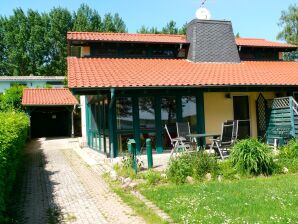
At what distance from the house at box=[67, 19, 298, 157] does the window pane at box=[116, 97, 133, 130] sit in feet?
0.12

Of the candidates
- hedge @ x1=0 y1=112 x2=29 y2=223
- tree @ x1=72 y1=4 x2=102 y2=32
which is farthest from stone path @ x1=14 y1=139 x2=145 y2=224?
tree @ x1=72 y1=4 x2=102 y2=32

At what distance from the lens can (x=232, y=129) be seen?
10.7 metres

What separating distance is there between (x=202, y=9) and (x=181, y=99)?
7.08 metres

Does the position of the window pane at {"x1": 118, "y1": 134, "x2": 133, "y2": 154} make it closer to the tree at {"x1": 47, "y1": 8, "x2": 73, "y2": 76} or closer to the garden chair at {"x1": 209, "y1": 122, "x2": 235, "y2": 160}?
the garden chair at {"x1": 209, "y1": 122, "x2": 235, "y2": 160}

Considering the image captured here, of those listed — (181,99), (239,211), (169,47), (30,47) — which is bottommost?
(239,211)

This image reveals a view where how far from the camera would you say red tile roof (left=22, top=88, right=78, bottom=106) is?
27341 millimetres

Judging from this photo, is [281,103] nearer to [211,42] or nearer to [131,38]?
[211,42]

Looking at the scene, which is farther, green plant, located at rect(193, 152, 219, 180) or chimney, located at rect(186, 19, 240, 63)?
chimney, located at rect(186, 19, 240, 63)

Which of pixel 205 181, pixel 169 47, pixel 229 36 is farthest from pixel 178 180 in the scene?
pixel 229 36

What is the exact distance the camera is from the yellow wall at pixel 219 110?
14.3m

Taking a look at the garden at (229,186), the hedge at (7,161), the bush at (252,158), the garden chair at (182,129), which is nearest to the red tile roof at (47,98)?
the garden chair at (182,129)

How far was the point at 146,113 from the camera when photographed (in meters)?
12.9

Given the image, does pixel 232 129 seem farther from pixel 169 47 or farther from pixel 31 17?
pixel 31 17

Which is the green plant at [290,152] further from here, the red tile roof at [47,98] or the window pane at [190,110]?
the red tile roof at [47,98]
